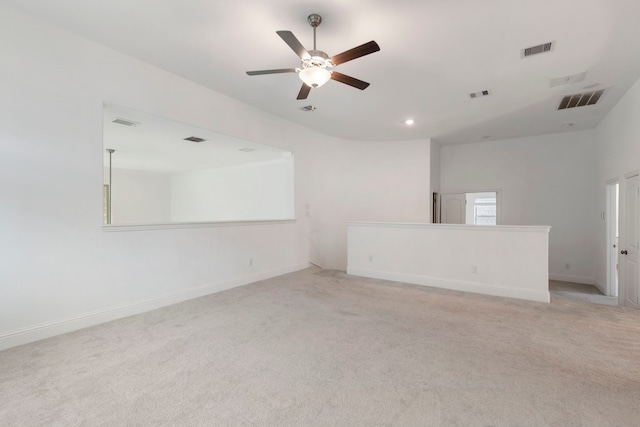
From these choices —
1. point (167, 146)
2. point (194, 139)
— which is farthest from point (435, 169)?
point (167, 146)

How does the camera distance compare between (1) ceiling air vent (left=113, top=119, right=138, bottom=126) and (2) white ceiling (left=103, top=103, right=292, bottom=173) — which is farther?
(1) ceiling air vent (left=113, top=119, right=138, bottom=126)

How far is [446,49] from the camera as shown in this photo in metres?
3.19

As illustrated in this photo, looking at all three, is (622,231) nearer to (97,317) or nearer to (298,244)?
(298,244)

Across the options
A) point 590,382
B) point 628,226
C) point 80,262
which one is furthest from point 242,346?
point 628,226

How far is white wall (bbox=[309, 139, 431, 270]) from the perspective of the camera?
6.76m

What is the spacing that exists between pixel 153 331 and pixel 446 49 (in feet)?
14.1

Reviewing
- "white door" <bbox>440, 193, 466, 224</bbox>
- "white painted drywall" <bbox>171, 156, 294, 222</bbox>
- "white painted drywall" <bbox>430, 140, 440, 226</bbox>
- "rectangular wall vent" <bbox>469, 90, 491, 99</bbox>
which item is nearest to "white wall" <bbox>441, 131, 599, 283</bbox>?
"white door" <bbox>440, 193, 466, 224</bbox>

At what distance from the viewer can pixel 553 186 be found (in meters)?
6.48

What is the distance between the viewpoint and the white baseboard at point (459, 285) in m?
4.15

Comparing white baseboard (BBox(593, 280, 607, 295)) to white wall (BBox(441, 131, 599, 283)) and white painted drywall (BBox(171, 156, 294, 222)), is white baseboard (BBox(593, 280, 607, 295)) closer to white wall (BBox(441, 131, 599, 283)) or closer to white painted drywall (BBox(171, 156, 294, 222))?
white wall (BBox(441, 131, 599, 283))

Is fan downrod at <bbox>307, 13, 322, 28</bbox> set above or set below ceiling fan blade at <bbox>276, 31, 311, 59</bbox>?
above

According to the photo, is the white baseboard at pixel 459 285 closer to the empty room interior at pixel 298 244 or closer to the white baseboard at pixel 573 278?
the empty room interior at pixel 298 244

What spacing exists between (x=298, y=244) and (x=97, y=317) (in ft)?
11.7

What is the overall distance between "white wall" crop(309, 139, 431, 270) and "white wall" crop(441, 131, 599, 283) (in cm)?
153
